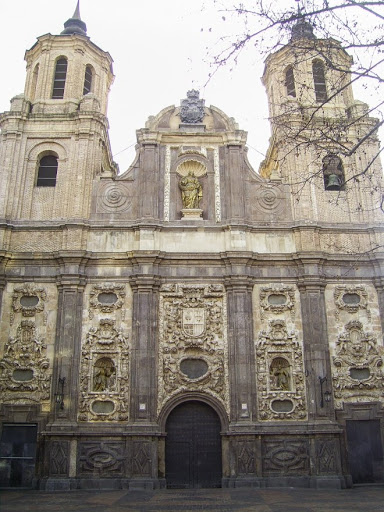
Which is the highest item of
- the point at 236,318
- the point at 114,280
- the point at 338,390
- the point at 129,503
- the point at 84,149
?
the point at 84,149

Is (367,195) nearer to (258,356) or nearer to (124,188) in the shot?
(258,356)

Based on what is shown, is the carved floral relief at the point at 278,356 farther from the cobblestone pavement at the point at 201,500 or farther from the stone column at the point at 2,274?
the stone column at the point at 2,274

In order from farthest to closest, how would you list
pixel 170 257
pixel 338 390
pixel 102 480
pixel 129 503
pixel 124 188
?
pixel 124 188
pixel 170 257
pixel 338 390
pixel 102 480
pixel 129 503

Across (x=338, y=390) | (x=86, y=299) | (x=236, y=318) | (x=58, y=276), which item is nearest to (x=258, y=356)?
(x=236, y=318)

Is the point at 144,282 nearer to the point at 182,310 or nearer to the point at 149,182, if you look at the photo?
the point at 182,310

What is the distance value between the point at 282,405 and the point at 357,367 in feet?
10.0

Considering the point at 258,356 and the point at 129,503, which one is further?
the point at 258,356

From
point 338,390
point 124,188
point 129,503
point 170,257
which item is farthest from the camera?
point 124,188

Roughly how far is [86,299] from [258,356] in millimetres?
6608

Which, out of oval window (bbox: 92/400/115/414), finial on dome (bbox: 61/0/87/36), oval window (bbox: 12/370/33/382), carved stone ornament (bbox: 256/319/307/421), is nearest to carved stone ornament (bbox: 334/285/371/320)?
carved stone ornament (bbox: 256/319/307/421)

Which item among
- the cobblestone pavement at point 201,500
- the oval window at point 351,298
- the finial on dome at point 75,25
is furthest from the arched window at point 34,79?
the cobblestone pavement at point 201,500

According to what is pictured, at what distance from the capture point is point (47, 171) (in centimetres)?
2245

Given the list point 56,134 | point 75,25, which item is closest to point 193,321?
point 56,134

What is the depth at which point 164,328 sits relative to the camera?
1959 cm
